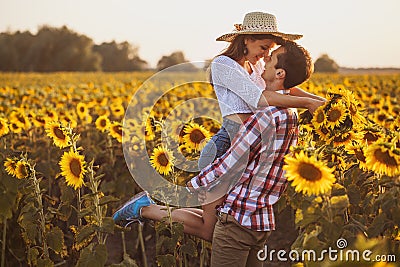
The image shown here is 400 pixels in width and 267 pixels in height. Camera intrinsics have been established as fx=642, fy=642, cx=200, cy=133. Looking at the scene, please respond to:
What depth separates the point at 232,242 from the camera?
319cm

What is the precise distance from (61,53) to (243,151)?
2295 inches

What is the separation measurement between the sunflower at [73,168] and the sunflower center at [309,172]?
1.44 m

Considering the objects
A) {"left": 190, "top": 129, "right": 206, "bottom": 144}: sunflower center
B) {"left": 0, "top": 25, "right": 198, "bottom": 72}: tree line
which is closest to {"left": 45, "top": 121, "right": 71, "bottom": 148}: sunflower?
{"left": 190, "top": 129, "right": 206, "bottom": 144}: sunflower center

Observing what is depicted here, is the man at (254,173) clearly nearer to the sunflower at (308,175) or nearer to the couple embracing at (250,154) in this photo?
the couple embracing at (250,154)

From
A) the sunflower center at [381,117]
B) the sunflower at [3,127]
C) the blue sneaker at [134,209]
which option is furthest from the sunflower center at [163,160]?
the sunflower center at [381,117]

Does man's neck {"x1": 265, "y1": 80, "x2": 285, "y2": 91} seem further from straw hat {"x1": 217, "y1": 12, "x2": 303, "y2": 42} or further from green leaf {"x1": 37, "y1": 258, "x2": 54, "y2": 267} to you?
green leaf {"x1": 37, "y1": 258, "x2": 54, "y2": 267}

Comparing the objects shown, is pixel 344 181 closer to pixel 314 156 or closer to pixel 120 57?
pixel 314 156

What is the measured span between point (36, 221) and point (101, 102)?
18.7 ft

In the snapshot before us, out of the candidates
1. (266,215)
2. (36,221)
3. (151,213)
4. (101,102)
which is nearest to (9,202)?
(36,221)

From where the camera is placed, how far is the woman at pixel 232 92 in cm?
349

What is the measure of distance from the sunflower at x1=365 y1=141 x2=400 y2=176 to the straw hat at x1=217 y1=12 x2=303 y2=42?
110cm

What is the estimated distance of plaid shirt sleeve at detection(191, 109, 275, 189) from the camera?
3158 mm

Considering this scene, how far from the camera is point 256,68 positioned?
3.82 metres

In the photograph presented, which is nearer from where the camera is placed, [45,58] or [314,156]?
[314,156]
